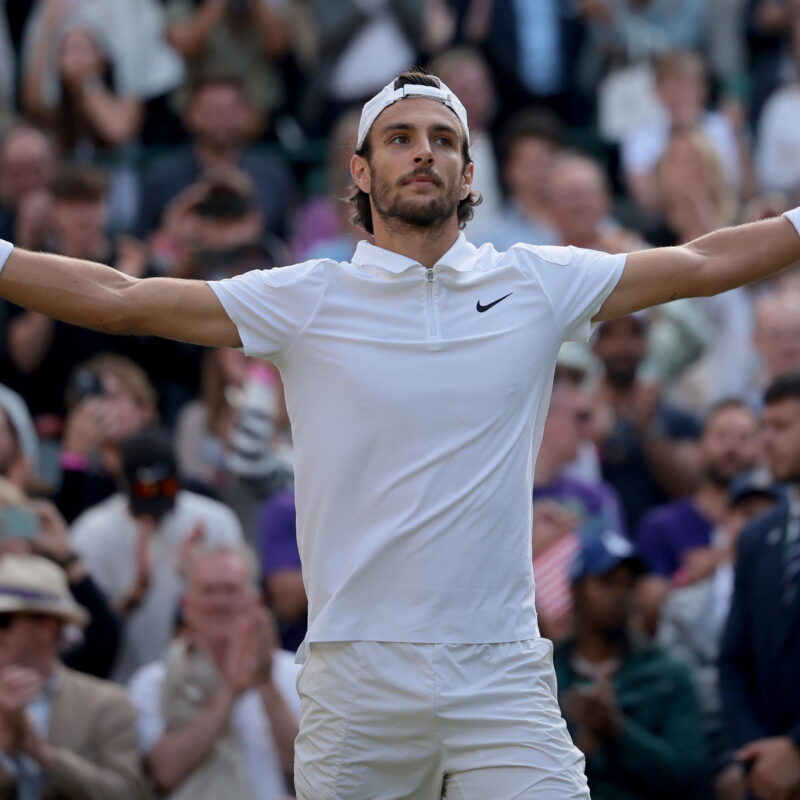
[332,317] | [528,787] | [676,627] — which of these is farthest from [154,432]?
[528,787]

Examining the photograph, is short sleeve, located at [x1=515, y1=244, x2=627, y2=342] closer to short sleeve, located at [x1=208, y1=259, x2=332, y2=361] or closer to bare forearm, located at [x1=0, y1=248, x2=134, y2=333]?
short sleeve, located at [x1=208, y1=259, x2=332, y2=361]

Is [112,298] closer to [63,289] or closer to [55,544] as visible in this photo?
[63,289]

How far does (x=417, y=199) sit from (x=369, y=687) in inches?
50.4

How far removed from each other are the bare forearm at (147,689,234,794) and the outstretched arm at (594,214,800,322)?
2.79 m

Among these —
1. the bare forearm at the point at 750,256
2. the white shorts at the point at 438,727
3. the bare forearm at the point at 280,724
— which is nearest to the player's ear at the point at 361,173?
the bare forearm at the point at 750,256

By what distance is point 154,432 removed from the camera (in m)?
8.42

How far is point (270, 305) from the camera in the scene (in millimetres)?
4957

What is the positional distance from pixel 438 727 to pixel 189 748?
2688 mm

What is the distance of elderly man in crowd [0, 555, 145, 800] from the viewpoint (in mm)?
6859

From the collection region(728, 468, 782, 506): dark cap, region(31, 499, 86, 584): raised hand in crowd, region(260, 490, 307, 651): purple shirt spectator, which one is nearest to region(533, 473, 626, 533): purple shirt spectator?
region(728, 468, 782, 506): dark cap

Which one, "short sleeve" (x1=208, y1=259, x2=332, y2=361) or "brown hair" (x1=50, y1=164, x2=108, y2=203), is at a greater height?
"brown hair" (x1=50, y1=164, x2=108, y2=203)

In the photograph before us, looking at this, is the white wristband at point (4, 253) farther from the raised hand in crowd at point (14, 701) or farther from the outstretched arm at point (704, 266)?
the raised hand in crowd at point (14, 701)

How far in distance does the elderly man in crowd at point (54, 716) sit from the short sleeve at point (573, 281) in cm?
276

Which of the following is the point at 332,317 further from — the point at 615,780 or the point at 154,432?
the point at 154,432
